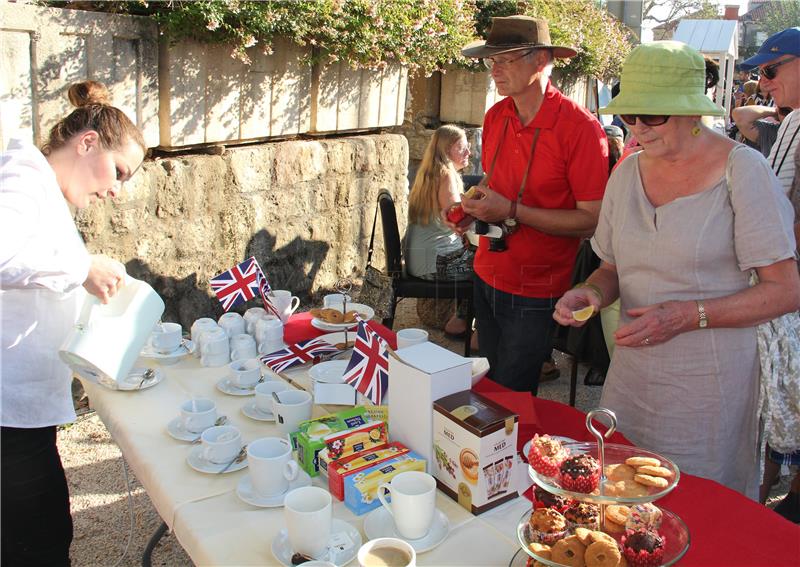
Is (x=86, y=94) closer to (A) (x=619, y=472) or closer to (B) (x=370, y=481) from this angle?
(B) (x=370, y=481)

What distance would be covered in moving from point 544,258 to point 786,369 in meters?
0.99

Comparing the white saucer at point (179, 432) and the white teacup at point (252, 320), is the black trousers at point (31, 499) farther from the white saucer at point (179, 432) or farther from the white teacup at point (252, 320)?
the white teacup at point (252, 320)

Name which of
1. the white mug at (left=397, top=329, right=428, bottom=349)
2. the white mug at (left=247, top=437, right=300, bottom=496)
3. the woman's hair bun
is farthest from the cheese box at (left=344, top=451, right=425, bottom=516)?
the woman's hair bun

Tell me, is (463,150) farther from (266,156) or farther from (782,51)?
(782,51)

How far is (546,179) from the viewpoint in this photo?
2.67 meters

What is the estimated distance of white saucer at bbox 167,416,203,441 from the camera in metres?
1.89

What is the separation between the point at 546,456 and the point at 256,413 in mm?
977

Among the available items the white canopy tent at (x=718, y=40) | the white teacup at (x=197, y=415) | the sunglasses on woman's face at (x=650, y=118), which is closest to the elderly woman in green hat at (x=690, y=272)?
the sunglasses on woman's face at (x=650, y=118)

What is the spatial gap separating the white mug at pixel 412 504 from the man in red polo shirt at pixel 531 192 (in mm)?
1364

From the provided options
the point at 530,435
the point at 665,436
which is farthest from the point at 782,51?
the point at 530,435

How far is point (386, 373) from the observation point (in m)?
2.00

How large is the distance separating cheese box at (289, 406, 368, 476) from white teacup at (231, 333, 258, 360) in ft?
2.16

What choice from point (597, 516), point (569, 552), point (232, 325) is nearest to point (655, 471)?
point (597, 516)

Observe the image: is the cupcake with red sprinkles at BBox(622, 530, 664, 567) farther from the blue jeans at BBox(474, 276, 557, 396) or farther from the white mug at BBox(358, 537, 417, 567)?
the blue jeans at BBox(474, 276, 557, 396)
